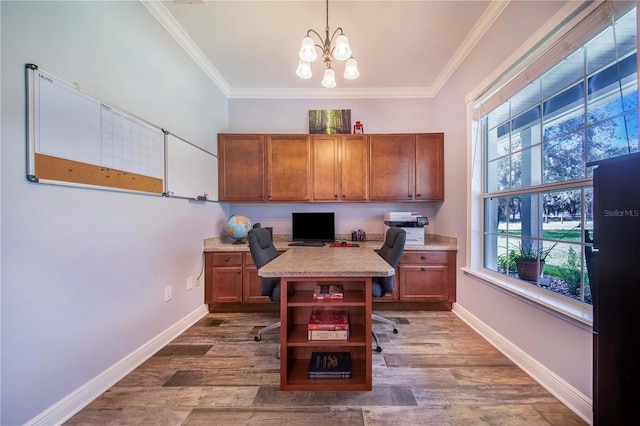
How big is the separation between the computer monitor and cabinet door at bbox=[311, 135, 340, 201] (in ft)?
0.91

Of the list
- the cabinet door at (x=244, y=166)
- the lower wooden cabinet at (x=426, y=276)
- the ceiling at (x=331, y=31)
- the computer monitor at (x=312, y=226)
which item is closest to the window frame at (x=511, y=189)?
the lower wooden cabinet at (x=426, y=276)

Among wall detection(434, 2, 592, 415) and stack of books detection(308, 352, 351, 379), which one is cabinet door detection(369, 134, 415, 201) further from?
stack of books detection(308, 352, 351, 379)

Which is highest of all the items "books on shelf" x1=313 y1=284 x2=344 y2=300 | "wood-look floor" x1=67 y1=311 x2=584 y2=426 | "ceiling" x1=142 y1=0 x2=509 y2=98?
"ceiling" x1=142 y1=0 x2=509 y2=98

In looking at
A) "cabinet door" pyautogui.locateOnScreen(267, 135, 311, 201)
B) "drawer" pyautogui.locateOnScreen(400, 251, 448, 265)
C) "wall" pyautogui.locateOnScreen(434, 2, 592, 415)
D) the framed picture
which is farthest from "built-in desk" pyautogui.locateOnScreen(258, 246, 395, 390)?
the framed picture

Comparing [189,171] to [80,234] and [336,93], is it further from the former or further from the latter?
[336,93]

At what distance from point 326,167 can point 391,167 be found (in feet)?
2.82

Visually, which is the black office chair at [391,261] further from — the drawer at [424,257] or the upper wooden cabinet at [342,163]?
the upper wooden cabinet at [342,163]

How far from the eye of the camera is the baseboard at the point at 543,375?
3.99 feet

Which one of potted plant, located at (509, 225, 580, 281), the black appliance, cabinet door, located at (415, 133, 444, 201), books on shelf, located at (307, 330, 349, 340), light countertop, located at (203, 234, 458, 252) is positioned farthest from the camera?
cabinet door, located at (415, 133, 444, 201)

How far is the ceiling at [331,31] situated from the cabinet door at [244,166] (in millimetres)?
771

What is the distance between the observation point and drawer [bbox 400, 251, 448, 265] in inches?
101

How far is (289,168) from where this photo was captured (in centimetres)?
286

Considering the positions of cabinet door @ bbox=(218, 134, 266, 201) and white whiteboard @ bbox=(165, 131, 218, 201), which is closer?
white whiteboard @ bbox=(165, 131, 218, 201)

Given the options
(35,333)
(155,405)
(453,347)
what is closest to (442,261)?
(453,347)
